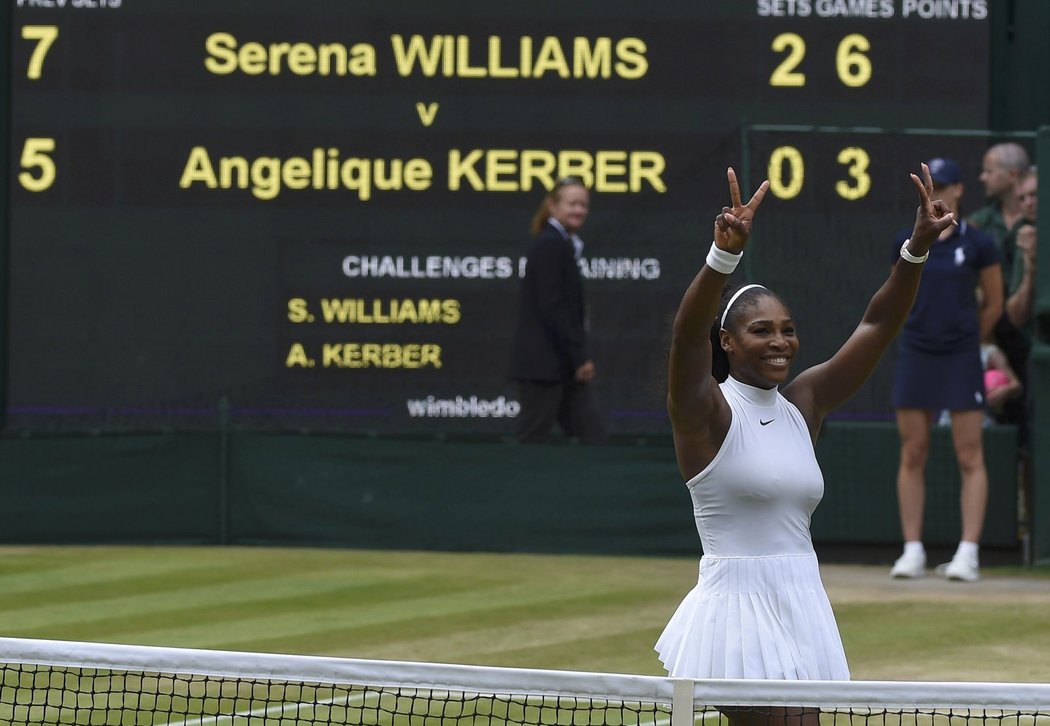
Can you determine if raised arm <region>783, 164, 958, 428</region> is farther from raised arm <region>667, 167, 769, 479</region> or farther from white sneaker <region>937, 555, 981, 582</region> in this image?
white sneaker <region>937, 555, 981, 582</region>

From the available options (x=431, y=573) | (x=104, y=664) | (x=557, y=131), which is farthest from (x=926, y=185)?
(x=557, y=131)

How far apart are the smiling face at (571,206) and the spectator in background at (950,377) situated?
2038 mm

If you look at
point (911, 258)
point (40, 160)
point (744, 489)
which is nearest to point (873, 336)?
point (911, 258)

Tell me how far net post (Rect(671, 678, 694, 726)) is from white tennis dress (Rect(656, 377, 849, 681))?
18 centimetres

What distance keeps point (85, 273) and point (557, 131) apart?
10.1 feet

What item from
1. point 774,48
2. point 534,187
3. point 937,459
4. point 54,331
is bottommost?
point 937,459

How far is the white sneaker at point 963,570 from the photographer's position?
9.91m

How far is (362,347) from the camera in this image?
39.3 feet

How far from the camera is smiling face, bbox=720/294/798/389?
455 centimetres

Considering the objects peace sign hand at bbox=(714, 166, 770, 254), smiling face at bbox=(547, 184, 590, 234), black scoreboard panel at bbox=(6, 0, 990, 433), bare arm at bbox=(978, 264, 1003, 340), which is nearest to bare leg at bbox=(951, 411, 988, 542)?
bare arm at bbox=(978, 264, 1003, 340)

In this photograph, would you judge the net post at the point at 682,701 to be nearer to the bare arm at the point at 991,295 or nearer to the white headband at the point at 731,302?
the white headband at the point at 731,302

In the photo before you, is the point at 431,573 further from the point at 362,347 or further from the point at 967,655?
the point at 967,655

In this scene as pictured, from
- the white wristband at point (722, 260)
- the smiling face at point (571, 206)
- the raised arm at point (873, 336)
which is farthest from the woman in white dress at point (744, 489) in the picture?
the smiling face at point (571, 206)

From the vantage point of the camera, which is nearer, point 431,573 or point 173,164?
point 431,573
